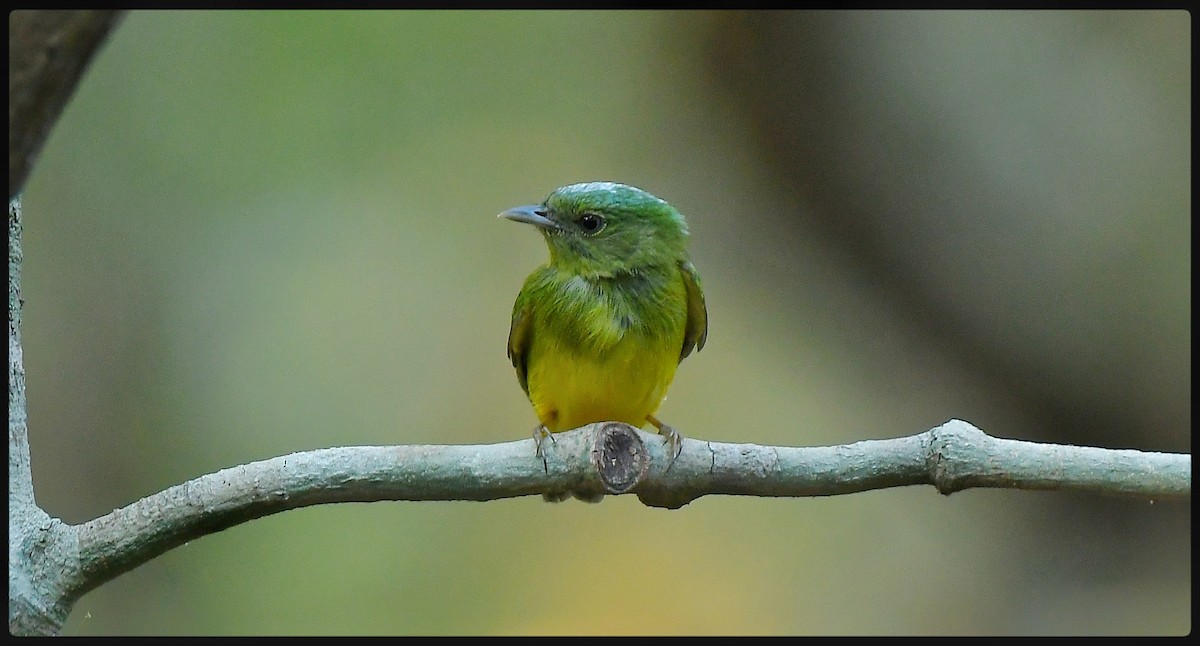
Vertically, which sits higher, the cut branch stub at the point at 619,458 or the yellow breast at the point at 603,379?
the yellow breast at the point at 603,379

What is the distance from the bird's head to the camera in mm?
3715

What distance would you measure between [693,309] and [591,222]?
462mm

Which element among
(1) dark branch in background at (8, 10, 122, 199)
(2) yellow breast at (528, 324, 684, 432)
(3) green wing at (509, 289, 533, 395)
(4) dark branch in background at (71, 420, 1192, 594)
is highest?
(3) green wing at (509, 289, 533, 395)

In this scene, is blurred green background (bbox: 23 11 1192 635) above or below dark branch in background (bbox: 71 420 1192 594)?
above

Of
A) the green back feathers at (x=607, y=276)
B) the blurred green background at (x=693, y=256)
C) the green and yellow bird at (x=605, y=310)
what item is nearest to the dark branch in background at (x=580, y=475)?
the green and yellow bird at (x=605, y=310)

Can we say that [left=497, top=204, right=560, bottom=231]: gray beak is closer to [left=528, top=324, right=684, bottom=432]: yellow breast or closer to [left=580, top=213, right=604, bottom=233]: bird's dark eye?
[left=580, top=213, right=604, bottom=233]: bird's dark eye

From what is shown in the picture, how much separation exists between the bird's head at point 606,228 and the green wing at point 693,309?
6 centimetres

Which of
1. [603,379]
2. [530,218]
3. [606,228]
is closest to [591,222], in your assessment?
[606,228]

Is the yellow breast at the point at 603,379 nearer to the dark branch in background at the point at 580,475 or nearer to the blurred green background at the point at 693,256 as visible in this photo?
the dark branch in background at the point at 580,475

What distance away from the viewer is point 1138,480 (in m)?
2.41

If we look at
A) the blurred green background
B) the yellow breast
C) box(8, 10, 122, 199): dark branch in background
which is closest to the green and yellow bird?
the yellow breast

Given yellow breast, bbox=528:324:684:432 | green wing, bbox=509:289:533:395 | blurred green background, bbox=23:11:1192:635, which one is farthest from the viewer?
blurred green background, bbox=23:11:1192:635

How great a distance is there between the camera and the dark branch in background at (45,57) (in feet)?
5.31

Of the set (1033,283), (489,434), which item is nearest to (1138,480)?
(1033,283)
